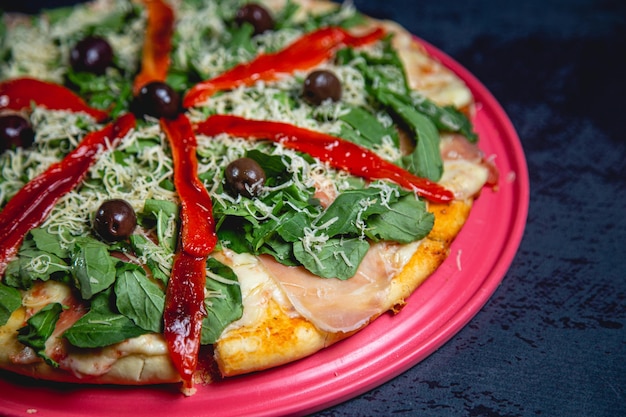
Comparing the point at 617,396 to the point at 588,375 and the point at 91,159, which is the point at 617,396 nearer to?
the point at 588,375

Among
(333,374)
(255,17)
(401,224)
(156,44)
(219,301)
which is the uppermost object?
(255,17)

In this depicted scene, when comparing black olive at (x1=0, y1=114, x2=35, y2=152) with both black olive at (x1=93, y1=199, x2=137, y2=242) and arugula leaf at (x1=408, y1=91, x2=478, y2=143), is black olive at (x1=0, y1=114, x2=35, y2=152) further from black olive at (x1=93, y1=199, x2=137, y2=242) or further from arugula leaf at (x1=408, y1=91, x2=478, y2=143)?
arugula leaf at (x1=408, y1=91, x2=478, y2=143)

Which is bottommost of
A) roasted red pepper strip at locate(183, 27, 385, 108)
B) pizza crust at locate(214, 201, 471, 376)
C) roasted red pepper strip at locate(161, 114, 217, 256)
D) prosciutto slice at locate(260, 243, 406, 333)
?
pizza crust at locate(214, 201, 471, 376)

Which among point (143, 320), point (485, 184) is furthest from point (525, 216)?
point (143, 320)

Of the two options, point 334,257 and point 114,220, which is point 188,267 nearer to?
point 114,220

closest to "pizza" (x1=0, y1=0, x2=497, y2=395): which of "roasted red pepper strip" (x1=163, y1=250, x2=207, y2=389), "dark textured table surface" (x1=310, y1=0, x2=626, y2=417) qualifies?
"roasted red pepper strip" (x1=163, y1=250, x2=207, y2=389)

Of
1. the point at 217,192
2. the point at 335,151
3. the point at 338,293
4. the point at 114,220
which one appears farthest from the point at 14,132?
the point at 338,293
